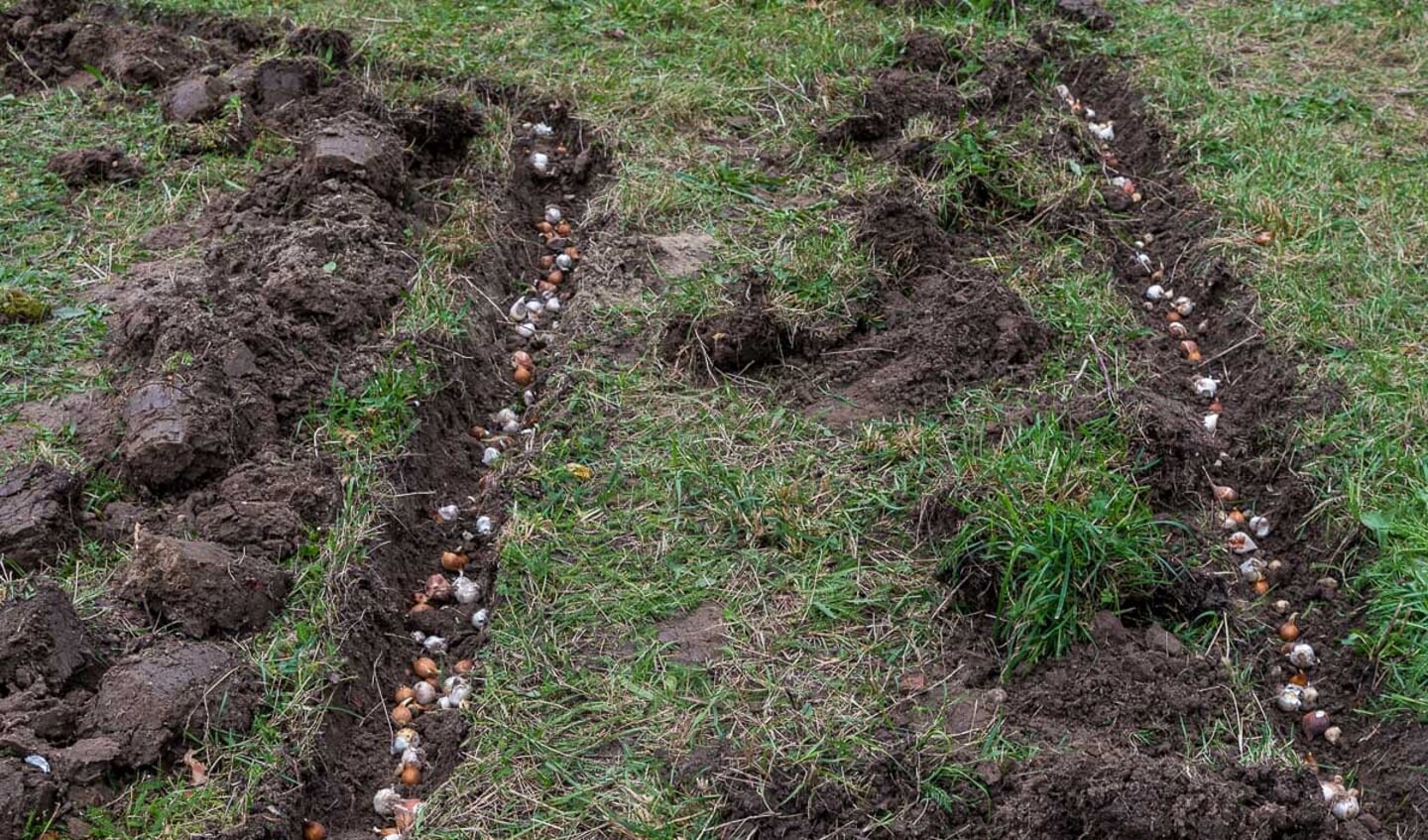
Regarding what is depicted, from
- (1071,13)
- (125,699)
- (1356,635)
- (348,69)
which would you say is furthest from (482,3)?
(1356,635)

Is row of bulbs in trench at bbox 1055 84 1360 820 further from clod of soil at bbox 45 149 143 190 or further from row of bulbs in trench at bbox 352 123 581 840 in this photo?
clod of soil at bbox 45 149 143 190

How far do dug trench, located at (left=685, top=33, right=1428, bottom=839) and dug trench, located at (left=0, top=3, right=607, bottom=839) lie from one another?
2.66 feet

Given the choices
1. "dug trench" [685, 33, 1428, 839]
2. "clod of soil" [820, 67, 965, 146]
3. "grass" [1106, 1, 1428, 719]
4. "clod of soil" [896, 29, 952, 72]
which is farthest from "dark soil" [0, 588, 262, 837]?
"clod of soil" [896, 29, 952, 72]

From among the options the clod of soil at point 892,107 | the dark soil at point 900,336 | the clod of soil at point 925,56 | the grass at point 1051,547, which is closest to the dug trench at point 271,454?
the dark soil at point 900,336

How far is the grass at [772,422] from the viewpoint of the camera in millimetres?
2971

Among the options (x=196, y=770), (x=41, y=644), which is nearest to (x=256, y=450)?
(x=41, y=644)

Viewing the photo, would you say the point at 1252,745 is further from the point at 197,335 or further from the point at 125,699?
the point at 197,335

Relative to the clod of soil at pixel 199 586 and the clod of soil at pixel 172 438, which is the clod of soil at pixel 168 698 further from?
the clod of soil at pixel 172 438

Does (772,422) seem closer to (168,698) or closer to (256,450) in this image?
(256,450)

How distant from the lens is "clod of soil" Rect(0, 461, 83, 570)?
320 centimetres

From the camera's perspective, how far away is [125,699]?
2855 mm

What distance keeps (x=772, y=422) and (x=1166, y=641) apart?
48.3 inches

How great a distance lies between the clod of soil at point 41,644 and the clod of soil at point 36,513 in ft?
0.92

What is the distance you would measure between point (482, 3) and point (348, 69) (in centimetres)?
85
